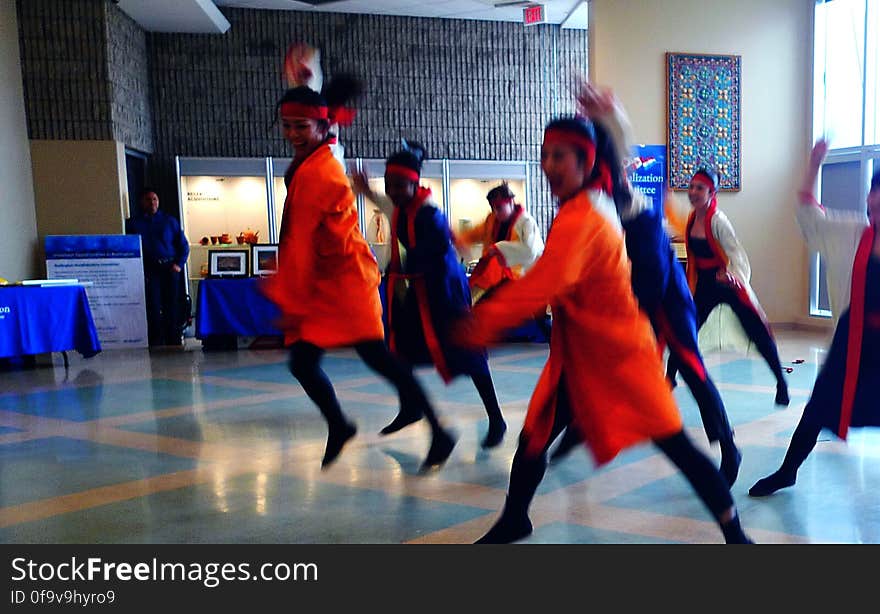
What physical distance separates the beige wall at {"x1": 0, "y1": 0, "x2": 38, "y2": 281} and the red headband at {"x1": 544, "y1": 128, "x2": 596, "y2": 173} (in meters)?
6.94

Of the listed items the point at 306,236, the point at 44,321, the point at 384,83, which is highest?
the point at 384,83

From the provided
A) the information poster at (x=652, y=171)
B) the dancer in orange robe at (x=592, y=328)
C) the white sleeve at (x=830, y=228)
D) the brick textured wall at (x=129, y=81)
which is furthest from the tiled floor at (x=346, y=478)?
the brick textured wall at (x=129, y=81)

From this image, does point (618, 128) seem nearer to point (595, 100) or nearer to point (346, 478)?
point (595, 100)

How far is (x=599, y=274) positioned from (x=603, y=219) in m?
0.14

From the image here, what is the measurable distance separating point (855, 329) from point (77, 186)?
7863 millimetres

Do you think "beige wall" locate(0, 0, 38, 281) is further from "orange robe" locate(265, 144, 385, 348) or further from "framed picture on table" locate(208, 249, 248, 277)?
"orange robe" locate(265, 144, 385, 348)

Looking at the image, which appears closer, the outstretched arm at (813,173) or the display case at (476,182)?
the outstretched arm at (813,173)

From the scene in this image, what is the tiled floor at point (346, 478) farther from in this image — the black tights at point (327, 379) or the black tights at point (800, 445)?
the black tights at point (327, 379)

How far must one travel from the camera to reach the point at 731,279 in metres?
4.22

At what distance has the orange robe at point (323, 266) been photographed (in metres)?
2.90

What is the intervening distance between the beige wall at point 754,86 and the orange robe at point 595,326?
6470 millimetres

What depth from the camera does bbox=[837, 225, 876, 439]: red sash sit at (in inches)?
99.7

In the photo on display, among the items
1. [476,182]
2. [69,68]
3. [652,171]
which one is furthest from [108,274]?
[652,171]

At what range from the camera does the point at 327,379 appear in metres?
3.10
